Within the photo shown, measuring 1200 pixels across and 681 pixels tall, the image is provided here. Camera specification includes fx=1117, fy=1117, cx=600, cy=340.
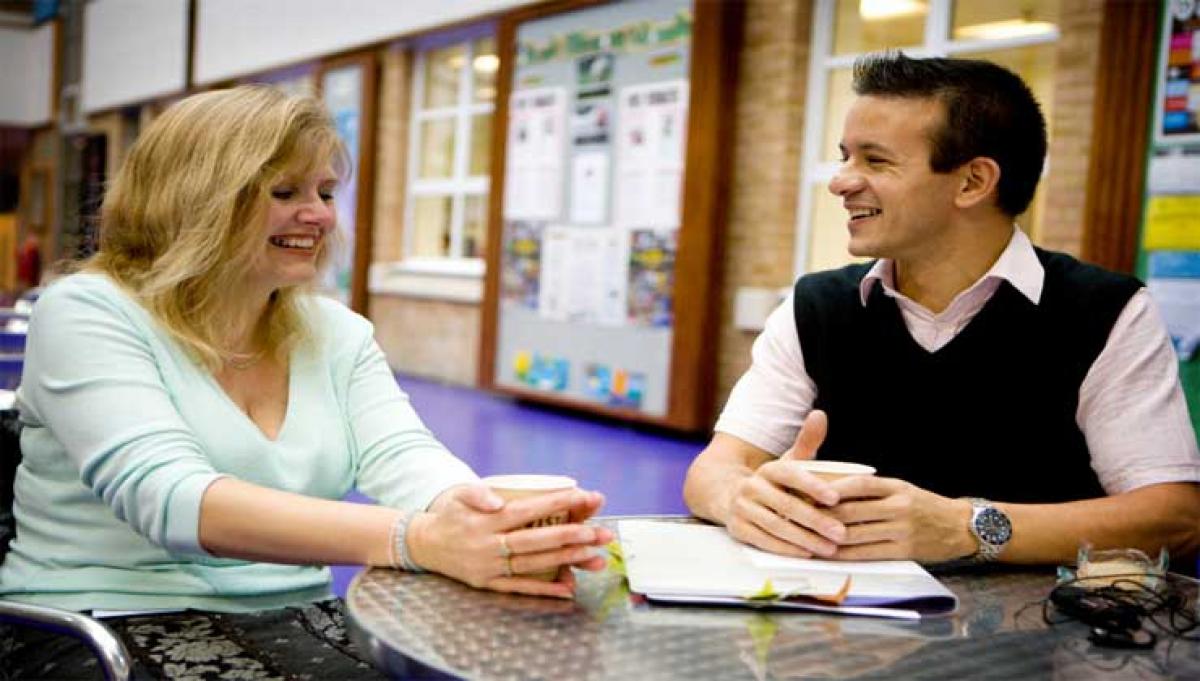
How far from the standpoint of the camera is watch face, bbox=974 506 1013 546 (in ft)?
4.12

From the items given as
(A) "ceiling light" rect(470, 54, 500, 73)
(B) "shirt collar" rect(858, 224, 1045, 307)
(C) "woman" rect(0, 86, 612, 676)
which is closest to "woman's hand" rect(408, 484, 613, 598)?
(C) "woman" rect(0, 86, 612, 676)

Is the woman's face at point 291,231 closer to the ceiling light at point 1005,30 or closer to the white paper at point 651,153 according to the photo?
the ceiling light at point 1005,30

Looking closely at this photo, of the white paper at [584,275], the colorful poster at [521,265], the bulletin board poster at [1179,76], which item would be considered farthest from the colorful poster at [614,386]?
the bulletin board poster at [1179,76]

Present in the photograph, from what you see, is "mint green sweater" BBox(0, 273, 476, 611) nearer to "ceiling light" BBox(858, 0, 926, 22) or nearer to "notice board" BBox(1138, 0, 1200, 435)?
"notice board" BBox(1138, 0, 1200, 435)

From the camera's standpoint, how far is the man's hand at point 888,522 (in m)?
1.18

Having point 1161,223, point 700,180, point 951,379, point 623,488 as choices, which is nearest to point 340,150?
point 951,379

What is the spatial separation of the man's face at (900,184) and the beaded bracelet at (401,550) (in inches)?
38.0

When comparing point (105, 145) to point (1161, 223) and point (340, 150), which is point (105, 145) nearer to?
point (1161, 223)

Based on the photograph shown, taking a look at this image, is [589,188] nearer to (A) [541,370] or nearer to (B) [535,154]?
(B) [535,154]

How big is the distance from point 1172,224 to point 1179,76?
0.58 m

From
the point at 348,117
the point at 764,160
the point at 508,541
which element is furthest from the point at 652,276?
the point at 508,541

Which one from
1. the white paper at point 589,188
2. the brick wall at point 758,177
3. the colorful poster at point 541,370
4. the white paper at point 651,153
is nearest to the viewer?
the brick wall at point 758,177

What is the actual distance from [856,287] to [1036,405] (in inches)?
13.4

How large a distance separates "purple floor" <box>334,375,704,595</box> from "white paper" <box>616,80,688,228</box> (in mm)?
1299
